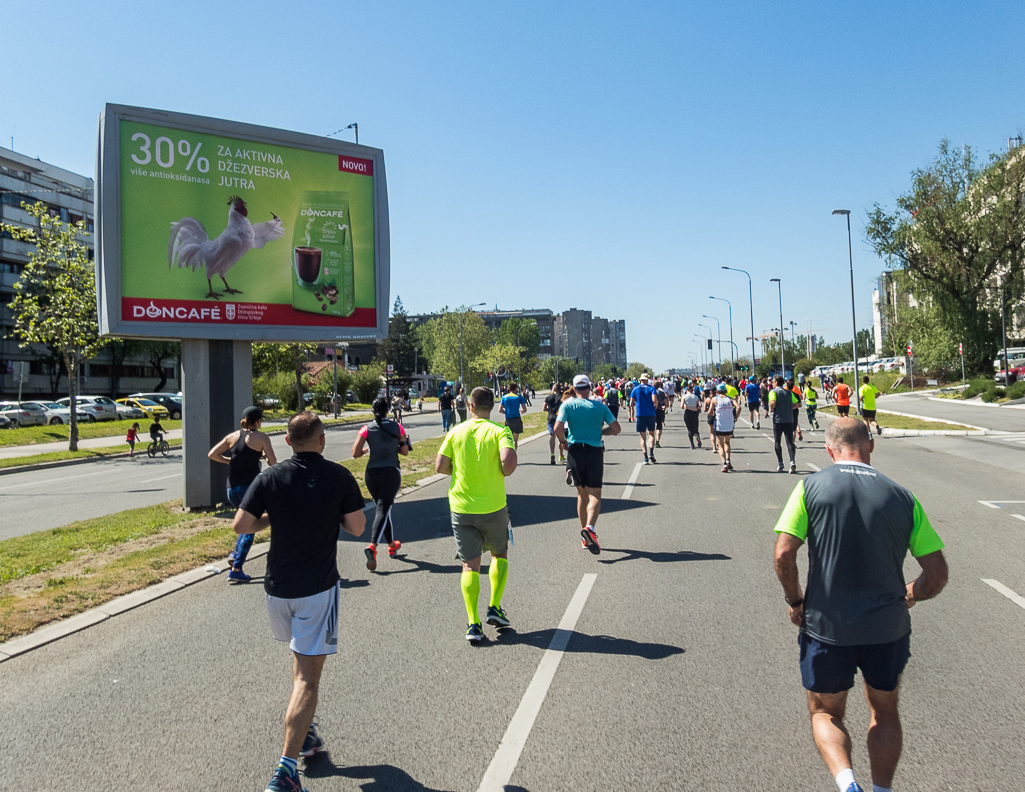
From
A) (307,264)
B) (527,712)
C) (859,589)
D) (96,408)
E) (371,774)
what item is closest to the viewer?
(859,589)

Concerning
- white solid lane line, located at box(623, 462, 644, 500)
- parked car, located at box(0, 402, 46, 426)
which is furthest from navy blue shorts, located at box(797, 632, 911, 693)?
parked car, located at box(0, 402, 46, 426)

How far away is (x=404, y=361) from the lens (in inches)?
4840

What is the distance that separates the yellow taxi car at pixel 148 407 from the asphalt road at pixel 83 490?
20815mm

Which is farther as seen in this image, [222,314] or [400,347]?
[400,347]

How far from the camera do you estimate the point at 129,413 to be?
44438mm

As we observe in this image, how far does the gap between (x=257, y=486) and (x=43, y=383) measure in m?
73.0

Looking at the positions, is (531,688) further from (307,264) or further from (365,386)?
(365,386)

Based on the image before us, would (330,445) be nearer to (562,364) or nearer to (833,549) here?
(833,549)

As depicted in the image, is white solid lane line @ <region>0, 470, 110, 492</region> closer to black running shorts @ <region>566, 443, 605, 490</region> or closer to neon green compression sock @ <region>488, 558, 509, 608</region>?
black running shorts @ <region>566, 443, 605, 490</region>

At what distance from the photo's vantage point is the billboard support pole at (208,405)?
39.6ft

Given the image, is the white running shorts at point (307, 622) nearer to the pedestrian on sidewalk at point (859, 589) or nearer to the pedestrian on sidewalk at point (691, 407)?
the pedestrian on sidewalk at point (859, 589)

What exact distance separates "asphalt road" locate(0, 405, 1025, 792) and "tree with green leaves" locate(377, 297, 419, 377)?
109892 millimetres

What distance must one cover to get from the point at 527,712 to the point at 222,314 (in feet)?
32.8

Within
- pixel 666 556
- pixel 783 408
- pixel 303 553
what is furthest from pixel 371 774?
pixel 783 408
